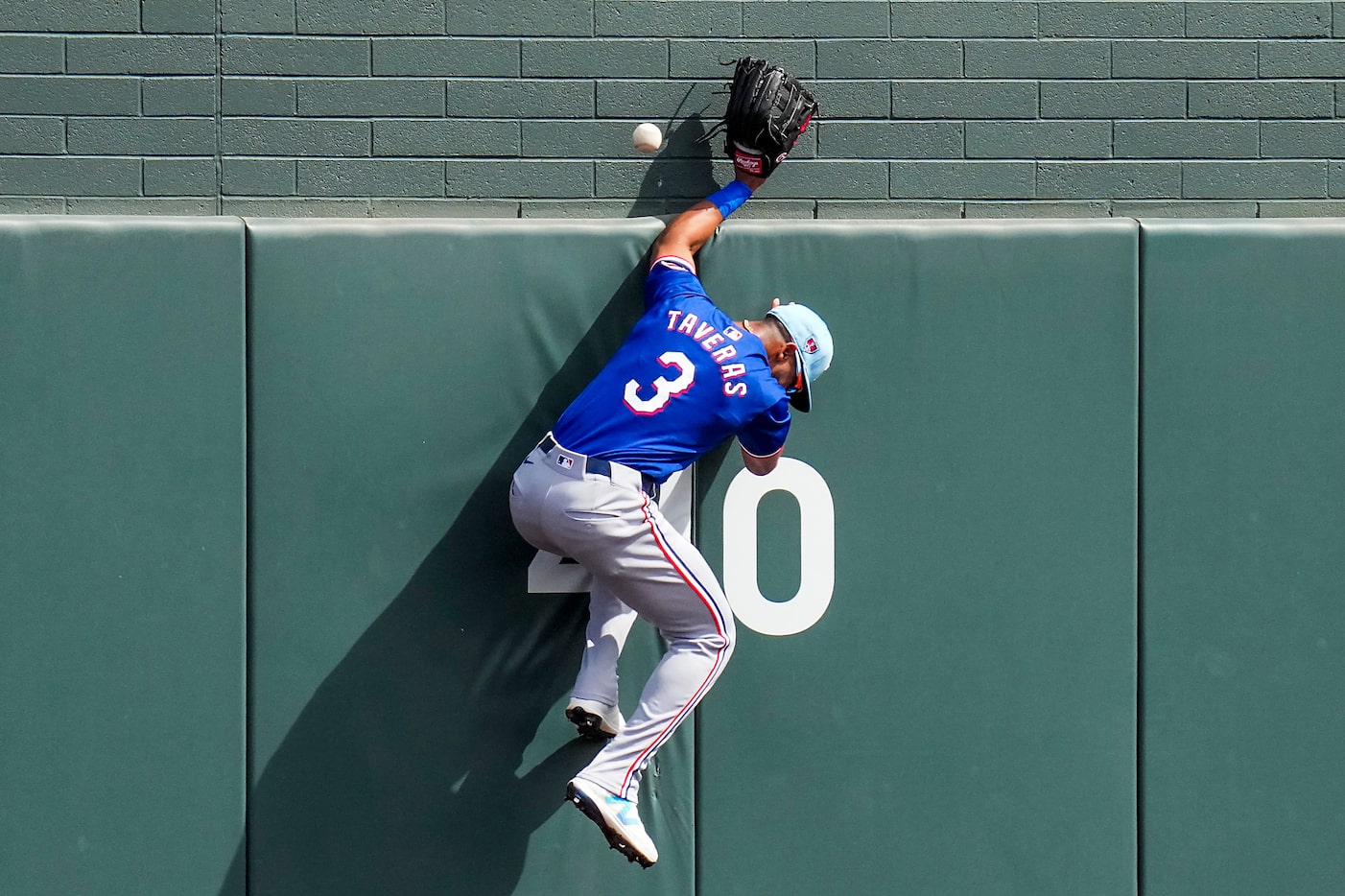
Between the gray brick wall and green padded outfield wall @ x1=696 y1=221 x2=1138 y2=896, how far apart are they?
1.01 feet

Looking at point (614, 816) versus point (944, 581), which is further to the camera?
point (944, 581)

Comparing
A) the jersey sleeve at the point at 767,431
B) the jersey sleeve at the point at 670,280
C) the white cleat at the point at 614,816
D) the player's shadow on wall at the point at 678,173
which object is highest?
the player's shadow on wall at the point at 678,173

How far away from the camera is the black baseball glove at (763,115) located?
373cm

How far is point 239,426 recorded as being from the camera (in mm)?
3727

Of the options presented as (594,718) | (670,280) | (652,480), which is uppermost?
(670,280)

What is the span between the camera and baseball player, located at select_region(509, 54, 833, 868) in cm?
A: 343

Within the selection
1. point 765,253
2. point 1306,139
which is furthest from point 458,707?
point 1306,139

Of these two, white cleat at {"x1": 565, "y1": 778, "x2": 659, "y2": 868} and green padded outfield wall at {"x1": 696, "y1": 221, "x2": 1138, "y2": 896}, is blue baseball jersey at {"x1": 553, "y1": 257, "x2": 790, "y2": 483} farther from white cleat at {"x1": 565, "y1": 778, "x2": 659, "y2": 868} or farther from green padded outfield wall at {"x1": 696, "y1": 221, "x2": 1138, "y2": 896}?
white cleat at {"x1": 565, "y1": 778, "x2": 659, "y2": 868}

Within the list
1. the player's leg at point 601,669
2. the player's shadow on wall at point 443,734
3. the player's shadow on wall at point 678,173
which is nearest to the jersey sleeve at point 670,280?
the player's shadow on wall at point 443,734

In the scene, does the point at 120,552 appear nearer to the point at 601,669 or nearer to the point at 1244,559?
the point at 601,669

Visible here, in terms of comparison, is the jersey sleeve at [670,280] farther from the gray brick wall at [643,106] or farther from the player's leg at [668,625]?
the player's leg at [668,625]

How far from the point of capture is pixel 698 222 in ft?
12.4

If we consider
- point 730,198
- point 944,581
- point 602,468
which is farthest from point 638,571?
point 730,198

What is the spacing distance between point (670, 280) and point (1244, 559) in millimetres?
1945
